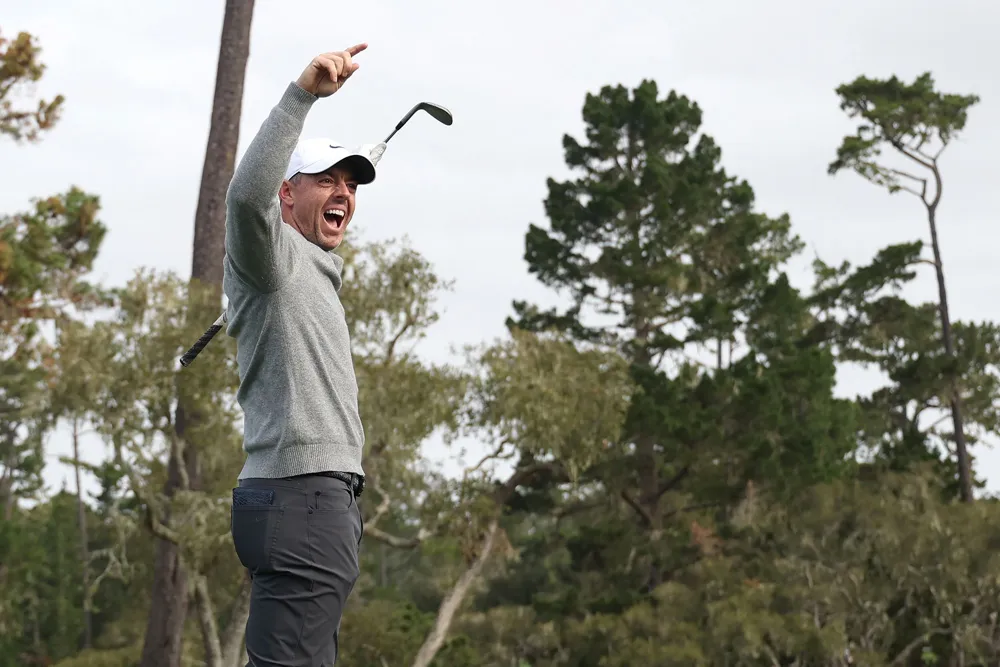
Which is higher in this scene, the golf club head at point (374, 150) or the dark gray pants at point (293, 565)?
the golf club head at point (374, 150)

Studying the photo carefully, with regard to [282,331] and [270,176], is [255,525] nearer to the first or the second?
[282,331]

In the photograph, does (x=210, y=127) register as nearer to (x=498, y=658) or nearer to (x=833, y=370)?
(x=498, y=658)

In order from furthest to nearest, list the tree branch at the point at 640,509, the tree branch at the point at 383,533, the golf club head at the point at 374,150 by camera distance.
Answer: the tree branch at the point at 640,509, the tree branch at the point at 383,533, the golf club head at the point at 374,150

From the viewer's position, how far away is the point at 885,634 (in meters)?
21.5

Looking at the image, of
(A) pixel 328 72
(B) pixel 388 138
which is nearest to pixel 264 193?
(A) pixel 328 72

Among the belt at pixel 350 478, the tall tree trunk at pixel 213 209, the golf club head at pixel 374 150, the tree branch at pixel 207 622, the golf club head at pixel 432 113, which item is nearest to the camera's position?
the belt at pixel 350 478

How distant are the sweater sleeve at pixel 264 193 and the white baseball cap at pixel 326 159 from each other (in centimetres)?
21

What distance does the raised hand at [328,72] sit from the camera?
2.69 meters

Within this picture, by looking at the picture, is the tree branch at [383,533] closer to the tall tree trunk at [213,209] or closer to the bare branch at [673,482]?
the tall tree trunk at [213,209]

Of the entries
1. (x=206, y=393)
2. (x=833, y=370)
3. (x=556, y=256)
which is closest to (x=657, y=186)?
(x=556, y=256)

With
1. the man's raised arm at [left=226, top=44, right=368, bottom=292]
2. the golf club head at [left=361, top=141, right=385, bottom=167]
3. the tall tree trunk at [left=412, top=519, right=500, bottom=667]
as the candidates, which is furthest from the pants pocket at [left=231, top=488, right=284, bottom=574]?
the tall tree trunk at [left=412, top=519, right=500, bottom=667]

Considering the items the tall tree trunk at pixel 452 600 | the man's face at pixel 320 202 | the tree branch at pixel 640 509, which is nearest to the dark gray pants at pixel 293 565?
the man's face at pixel 320 202

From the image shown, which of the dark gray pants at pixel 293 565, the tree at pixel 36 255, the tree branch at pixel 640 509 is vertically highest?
the tree at pixel 36 255

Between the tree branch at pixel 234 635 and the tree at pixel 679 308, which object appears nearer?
the tree branch at pixel 234 635
